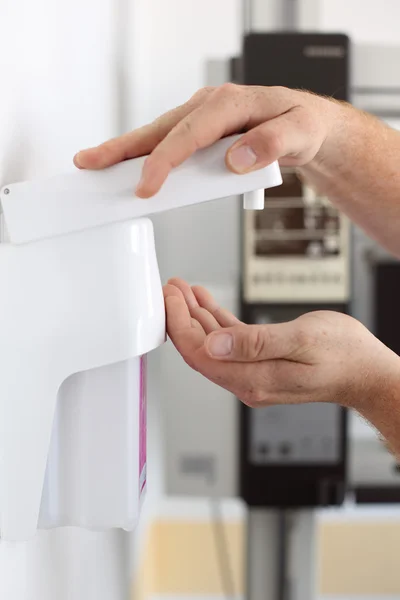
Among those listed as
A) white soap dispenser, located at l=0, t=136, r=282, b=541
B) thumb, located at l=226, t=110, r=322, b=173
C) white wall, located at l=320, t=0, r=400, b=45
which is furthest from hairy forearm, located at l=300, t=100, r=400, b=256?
white wall, located at l=320, t=0, r=400, b=45

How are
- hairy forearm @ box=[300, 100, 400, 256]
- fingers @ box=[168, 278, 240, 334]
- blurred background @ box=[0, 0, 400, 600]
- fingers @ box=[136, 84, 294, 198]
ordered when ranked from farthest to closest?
1. blurred background @ box=[0, 0, 400, 600]
2. hairy forearm @ box=[300, 100, 400, 256]
3. fingers @ box=[168, 278, 240, 334]
4. fingers @ box=[136, 84, 294, 198]

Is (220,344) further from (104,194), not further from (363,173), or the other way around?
(363,173)

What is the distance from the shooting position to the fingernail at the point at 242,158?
16.6 inches

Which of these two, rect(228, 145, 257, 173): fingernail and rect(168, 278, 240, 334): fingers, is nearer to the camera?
rect(228, 145, 257, 173): fingernail

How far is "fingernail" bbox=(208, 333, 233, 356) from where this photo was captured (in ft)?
1.56

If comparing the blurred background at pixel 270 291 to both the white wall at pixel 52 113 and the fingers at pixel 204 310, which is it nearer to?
the white wall at pixel 52 113

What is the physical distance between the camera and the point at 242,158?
42 centimetres

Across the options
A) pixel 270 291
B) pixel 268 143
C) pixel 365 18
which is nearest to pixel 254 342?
pixel 268 143

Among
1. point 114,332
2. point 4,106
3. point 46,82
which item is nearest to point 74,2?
point 46,82

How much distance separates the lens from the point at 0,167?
1.47 ft

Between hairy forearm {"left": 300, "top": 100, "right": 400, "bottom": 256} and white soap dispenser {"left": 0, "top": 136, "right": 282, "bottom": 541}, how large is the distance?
0.26m

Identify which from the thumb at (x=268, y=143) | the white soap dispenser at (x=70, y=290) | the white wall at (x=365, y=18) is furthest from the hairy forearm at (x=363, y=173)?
the white wall at (x=365, y=18)

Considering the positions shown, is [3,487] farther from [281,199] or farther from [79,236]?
[281,199]

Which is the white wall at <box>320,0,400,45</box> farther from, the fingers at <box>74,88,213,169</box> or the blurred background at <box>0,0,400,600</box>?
the fingers at <box>74,88,213,169</box>
